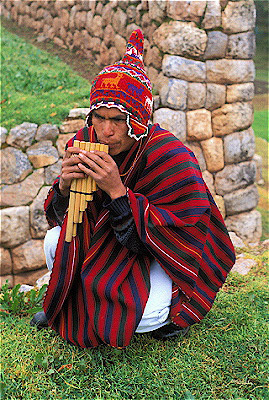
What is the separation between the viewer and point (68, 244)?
200cm

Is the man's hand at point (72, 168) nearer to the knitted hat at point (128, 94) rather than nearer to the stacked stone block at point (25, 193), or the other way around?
the knitted hat at point (128, 94)

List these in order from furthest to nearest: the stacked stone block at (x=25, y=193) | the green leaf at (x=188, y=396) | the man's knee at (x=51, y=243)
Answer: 1. the stacked stone block at (x=25, y=193)
2. the man's knee at (x=51, y=243)
3. the green leaf at (x=188, y=396)

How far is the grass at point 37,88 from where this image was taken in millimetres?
4609

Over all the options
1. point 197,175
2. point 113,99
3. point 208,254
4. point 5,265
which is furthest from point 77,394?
point 5,265

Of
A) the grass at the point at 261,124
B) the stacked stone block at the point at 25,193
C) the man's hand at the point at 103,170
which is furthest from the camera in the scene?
the grass at the point at 261,124

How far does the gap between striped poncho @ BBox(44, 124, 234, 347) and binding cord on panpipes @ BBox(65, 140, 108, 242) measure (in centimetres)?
12

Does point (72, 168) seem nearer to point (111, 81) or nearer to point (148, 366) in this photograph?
point (111, 81)

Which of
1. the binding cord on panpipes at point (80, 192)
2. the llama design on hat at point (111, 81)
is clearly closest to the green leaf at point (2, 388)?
the binding cord on panpipes at point (80, 192)

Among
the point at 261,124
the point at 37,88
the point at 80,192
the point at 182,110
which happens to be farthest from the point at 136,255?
the point at 261,124

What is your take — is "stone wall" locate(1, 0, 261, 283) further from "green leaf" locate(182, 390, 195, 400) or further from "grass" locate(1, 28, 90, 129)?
"green leaf" locate(182, 390, 195, 400)

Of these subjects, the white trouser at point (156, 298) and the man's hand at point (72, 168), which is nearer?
the man's hand at point (72, 168)

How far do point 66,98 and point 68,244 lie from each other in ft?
11.0

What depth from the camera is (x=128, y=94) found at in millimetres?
1871

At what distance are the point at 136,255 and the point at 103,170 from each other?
465 millimetres
